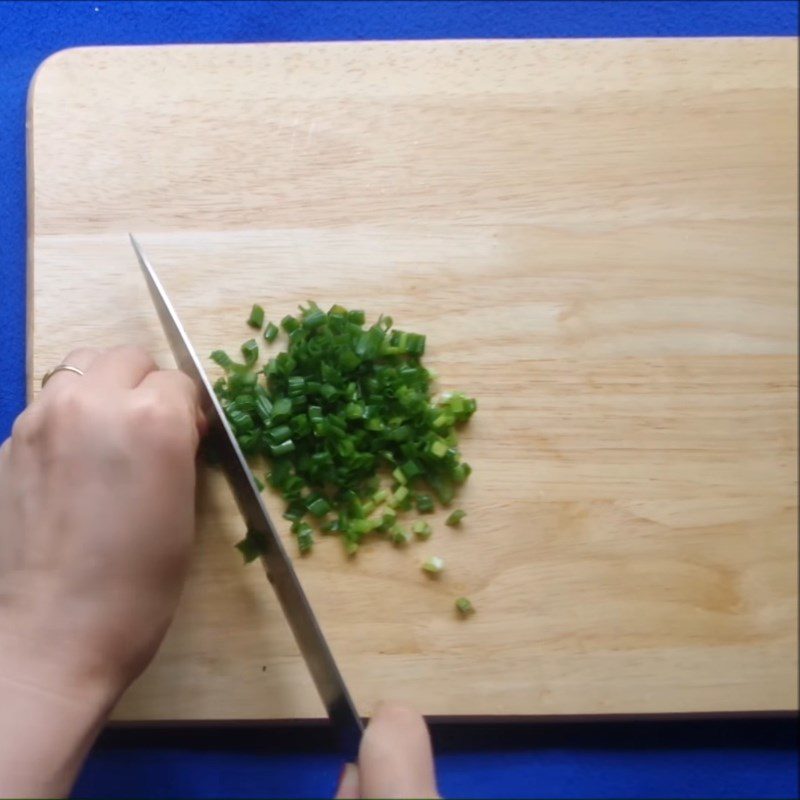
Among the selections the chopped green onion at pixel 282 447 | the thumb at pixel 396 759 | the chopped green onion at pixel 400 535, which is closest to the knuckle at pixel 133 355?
the chopped green onion at pixel 282 447

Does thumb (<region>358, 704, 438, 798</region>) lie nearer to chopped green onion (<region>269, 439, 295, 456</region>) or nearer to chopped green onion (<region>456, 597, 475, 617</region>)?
chopped green onion (<region>456, 597, 475, 617</region>)

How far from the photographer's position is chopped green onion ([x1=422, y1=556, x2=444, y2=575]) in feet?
2.79

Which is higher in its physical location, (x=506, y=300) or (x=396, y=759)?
(x=506, y=300)

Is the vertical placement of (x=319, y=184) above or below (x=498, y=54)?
below

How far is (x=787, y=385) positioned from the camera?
35.6 inches

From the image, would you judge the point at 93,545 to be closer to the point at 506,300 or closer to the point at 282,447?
the point at 282,447

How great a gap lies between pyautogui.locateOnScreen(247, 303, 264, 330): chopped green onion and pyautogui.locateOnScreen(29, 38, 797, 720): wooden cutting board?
0.04 feet

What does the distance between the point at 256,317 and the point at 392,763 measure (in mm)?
446

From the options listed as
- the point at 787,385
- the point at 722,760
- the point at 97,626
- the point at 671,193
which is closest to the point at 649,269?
the point at 671,193

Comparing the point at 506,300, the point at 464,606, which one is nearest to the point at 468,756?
the point at 464,606

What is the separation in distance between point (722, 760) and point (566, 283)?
536mm

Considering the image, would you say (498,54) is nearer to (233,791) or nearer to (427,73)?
(427,73)

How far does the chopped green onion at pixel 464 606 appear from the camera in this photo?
845mm

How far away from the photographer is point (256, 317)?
87cm
